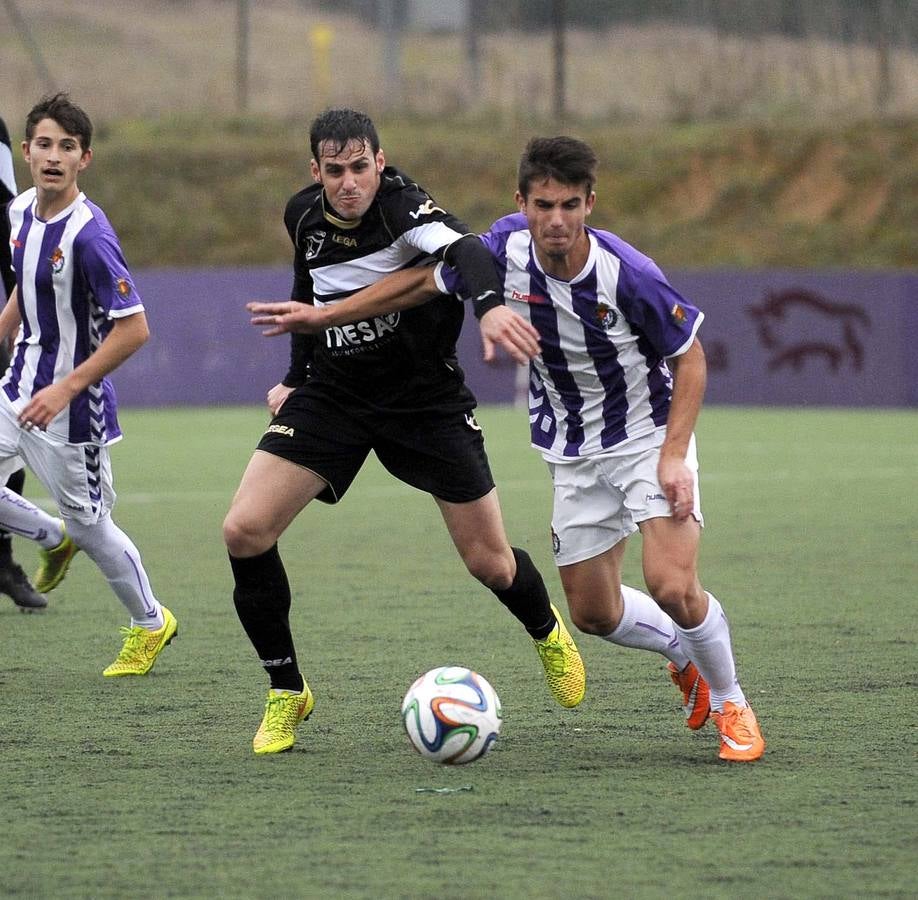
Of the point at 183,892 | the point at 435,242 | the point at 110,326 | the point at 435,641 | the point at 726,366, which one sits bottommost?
the point at 726,366

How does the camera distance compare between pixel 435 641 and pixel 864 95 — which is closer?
pixel 435 641

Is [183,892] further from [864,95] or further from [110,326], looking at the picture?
[864,95]

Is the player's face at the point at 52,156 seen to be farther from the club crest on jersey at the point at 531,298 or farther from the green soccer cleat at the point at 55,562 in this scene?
the club crest on jersey at the point at 531,298

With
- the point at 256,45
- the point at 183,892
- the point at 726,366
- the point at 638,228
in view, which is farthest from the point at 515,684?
the point at 256,45

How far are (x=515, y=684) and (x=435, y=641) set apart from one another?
83 cm

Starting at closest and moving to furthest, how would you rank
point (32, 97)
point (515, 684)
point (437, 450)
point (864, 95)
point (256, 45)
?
point (437, 450) → point (515, 684) → point (864, 95) → point (32, 97) → point (256, 45)

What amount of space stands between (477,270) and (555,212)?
279 mm

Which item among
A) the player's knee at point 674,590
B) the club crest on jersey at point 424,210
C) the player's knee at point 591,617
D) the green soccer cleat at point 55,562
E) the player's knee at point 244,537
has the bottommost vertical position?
the green soccer cleat at point 55,562

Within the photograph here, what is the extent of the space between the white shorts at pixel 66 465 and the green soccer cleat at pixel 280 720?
1517 mm

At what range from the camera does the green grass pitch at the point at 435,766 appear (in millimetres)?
3934

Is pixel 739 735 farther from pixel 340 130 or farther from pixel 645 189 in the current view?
pixel 645 189

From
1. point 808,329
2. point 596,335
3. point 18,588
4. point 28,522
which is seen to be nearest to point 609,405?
point 596,335

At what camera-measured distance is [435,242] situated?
5.35m

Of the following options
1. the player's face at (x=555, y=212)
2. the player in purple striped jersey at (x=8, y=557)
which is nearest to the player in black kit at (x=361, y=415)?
the player's face at (x=555, y=212)
